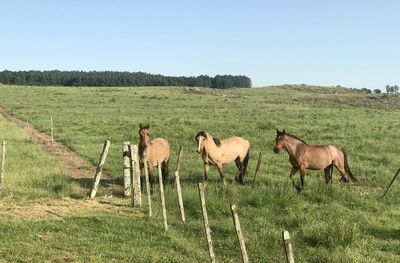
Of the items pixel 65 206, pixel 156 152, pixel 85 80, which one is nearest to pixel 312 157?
pixel 156 152

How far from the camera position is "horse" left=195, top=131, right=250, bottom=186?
589 inches

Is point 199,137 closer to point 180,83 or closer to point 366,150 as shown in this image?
point 366,150

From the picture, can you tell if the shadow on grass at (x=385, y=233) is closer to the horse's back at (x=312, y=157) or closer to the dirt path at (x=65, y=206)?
the horse's back at (x=312, y=157)

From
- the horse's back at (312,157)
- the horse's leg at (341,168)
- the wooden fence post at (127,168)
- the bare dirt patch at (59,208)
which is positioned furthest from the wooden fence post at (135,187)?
the horse's leg at (341,168)

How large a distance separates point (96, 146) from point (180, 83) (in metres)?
160

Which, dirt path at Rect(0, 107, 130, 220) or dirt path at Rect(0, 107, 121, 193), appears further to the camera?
dirt path at Rect(0, 107, 121, 193)

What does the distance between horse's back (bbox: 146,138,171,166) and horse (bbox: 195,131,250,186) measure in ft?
4.83

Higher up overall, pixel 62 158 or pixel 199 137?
pixel 199 137

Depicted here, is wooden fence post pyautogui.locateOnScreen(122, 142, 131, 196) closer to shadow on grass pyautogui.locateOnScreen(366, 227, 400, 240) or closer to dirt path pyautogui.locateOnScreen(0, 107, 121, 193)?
dirt path pyautogui.locateOnScreen(0, 107, 121, 193)

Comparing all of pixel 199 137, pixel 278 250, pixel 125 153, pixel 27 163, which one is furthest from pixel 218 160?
pixel 27 163

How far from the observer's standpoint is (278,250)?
9.26 meters

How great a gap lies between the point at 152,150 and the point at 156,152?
0.92 feet

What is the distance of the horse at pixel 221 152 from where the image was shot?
49.1ft

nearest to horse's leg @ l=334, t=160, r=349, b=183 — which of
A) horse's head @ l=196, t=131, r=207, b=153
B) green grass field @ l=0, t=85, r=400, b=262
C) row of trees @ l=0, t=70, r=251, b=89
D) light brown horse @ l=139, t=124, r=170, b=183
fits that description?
green grass field @ l=0, t=85, r=400, b=262
